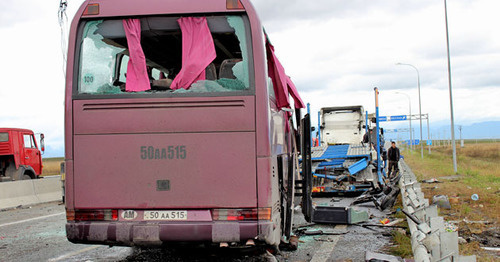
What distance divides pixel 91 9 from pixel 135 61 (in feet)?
2.42

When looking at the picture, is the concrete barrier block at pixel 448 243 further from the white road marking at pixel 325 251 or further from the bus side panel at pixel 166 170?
the bus side panel at pixel 166 170

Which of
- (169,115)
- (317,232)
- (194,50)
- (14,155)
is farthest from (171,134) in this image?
(14,155)

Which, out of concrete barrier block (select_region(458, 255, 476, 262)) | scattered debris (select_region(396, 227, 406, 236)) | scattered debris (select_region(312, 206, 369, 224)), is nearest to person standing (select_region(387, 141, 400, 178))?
scattered debris (select_region(312, 206, 369, 224))

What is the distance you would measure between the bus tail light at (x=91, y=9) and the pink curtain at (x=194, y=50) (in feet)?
3.04

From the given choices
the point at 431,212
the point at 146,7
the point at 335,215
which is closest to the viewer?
the point at 146,7

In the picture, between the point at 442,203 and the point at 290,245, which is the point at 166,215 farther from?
the point at 442,203

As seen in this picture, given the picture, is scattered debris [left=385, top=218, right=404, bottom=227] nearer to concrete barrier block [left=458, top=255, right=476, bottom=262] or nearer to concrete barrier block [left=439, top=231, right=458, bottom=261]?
concrete barrier block [left=439, top=231, right=458, bottom=261]

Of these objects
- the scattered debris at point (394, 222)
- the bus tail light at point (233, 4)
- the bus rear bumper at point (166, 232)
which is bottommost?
the scattered debris at point (394, 222)

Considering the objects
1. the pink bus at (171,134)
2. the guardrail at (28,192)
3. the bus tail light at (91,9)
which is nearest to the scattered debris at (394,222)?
the pink bus at (171,134)

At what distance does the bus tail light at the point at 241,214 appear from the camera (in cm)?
501

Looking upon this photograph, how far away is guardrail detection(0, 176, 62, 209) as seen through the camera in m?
14.6

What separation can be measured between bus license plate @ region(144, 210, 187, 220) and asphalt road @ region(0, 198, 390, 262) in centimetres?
179

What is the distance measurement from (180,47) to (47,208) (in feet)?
34.3

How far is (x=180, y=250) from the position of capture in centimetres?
736
